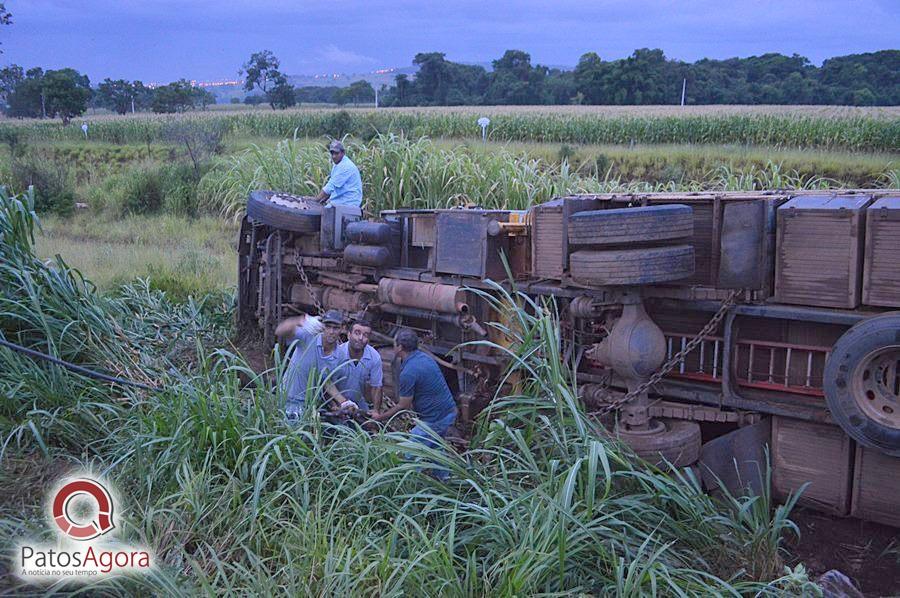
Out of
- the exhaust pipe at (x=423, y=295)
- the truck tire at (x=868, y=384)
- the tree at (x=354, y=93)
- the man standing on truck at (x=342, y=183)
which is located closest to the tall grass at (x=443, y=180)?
the man standing on truck at (x=342, y=183)

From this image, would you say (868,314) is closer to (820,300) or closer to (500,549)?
(820,300)

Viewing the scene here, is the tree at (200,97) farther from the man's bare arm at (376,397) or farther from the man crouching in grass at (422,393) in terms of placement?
the man crouching in grass at (422,393)

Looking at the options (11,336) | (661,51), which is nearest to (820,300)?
(11,336)

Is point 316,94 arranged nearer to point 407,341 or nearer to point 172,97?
point 172,97

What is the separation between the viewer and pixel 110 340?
7.00 meters

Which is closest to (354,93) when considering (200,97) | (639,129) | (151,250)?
(200,97)

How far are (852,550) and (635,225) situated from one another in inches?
89.4

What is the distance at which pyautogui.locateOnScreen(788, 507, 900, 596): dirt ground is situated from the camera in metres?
4.44

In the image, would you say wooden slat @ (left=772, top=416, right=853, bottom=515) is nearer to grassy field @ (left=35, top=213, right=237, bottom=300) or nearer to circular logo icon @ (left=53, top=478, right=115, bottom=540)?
circular logo icon @ (left=53, top=478, right=115, bottom=540)

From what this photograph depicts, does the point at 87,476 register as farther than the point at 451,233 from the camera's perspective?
No

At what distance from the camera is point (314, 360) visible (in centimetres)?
591

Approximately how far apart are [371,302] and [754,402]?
12.2 ft

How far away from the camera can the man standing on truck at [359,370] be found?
5.92 m

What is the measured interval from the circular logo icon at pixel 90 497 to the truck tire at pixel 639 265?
10.1ft
